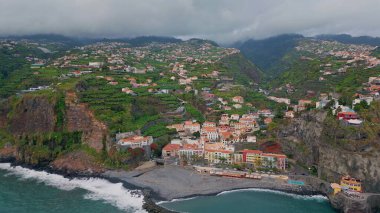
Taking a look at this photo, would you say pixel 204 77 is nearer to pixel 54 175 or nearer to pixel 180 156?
pixel 180 156

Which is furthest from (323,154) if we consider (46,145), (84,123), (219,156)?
(46,145)

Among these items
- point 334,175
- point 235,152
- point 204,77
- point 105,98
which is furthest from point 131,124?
point 204,77

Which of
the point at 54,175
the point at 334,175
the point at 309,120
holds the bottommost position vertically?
the point at 54,175

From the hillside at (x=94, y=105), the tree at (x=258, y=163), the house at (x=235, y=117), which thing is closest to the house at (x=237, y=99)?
the hillside at (x=94, y=105)

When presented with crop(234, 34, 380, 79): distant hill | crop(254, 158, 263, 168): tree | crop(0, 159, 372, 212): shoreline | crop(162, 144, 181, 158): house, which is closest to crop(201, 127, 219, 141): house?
crop(162, 144, 181, 158): house

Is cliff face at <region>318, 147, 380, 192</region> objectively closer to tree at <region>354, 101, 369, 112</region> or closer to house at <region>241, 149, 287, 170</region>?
house at <region>241, 149, 287, 170</region>
